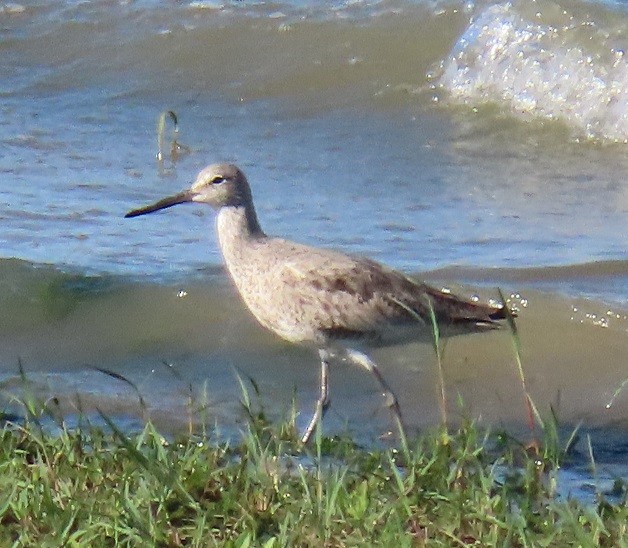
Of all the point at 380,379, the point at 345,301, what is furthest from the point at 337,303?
the point at 380,379

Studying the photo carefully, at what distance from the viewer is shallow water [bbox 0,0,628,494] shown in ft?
19.9

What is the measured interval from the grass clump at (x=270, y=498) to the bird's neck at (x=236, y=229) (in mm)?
1432

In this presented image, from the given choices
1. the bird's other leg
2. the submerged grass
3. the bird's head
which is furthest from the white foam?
the submerged grass

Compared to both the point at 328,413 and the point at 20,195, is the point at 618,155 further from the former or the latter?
the point at 328,413

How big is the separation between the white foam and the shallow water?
0.02 metres

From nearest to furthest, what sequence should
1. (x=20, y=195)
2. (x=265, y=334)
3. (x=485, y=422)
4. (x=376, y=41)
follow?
(x=485, y=422) → (x=265, y=334) → (x=20, y=195) → (x=376, y=41)

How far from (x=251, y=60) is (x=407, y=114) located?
1575mm

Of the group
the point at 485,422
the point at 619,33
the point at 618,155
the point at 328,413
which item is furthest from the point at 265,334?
the point at 619,33

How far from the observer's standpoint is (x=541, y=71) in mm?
10805

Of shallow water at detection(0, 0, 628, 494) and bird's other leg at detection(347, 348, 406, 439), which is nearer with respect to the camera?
bird's other leg at detection(347, 348, 406, 439)

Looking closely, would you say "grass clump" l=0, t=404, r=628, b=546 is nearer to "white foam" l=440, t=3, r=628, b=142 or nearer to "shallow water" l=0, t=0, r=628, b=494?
"shallow water" l=0, t=0, r=628, b=494

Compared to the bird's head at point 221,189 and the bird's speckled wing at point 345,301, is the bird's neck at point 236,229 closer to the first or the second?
the bird's head at point 221,189

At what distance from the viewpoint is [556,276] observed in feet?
23.0

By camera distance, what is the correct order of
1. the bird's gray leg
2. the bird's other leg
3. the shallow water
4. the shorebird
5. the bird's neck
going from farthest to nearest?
the shallow water
the bird's neck
the shorebird
the bird's other leg
the bird's gray leg
